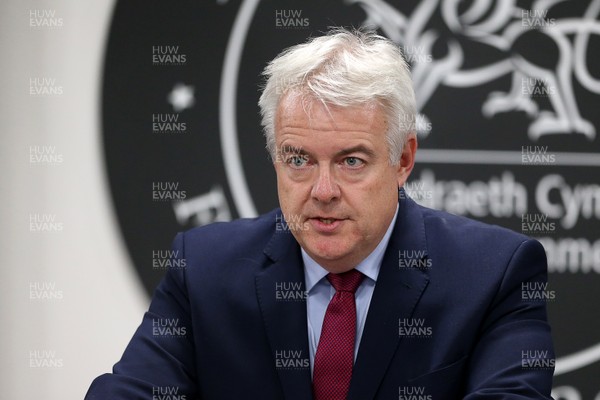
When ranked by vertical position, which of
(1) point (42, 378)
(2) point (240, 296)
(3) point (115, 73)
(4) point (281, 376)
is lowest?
(1) point (42, 378)

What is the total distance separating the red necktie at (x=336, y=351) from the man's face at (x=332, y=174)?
Answer: 0.13 metres

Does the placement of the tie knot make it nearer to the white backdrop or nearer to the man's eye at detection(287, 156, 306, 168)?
the man's eye at detection(287, 156, 306, 168)

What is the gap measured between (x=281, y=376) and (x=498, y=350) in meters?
0.52

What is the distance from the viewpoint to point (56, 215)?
3.59 metres

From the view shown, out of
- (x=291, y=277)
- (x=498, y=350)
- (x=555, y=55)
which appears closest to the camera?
(x=498, y=350)

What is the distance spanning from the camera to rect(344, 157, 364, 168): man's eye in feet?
6.73

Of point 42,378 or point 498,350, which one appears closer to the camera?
point 498,350

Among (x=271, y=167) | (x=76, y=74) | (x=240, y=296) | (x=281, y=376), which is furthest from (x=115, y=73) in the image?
(x=281, y=376)

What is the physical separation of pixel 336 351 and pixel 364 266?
23cm

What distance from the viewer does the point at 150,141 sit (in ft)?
11.6

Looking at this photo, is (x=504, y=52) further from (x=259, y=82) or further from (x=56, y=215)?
(x=56, y=215)

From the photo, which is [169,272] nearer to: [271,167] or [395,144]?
[395,144]

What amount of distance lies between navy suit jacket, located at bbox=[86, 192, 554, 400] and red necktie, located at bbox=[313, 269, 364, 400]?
3 centimetres

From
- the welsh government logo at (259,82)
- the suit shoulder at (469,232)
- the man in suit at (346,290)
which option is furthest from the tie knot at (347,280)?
the welsh government logo at (259,82)
